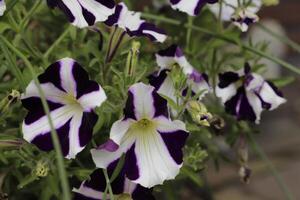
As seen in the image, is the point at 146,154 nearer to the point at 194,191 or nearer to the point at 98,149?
the point at 98,149

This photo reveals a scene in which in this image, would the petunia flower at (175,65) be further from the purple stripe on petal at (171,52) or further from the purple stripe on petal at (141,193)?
the purple stripe on petal at (141,193)

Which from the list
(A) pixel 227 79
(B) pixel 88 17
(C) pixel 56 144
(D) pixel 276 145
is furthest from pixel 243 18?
(D) pixel 276 145

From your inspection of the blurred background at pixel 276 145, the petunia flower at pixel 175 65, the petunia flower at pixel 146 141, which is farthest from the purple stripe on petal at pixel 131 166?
the blurred background at pixel 276 145

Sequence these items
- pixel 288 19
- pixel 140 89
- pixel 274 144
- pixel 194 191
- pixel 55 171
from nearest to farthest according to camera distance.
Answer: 1. pixel 140 89
2. pixel 55 171
3. pixel 194 191
4. pixel 274 144
5. pixel 288 19

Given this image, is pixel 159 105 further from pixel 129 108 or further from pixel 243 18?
pixel 243 18

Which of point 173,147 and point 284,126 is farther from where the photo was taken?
point 284,126

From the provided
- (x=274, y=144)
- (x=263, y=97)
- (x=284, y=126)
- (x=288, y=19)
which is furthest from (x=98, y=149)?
(x=288, y=19)

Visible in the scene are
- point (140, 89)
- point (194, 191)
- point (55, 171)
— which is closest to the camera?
point (140, 89)

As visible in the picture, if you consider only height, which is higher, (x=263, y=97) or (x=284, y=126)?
(x=263, y=97)
